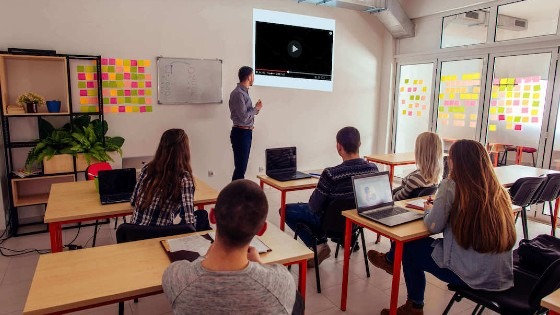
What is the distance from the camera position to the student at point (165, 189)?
2.15 metres

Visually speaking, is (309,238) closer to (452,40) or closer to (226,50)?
(226,50)

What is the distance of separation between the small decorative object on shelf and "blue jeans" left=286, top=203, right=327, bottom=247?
2.81m

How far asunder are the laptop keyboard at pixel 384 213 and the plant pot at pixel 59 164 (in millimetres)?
3244

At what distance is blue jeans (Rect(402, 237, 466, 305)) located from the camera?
7.18ft

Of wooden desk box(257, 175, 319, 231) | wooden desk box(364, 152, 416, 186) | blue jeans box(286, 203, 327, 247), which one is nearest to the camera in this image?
blue jeans box(286, 203, 327, 247)

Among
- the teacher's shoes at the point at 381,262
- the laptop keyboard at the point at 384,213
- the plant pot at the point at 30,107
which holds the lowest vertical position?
the teacher's shoes at the point at 381,262

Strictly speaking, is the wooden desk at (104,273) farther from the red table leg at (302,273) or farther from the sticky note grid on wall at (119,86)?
the sticky note grid on wall at (119,86)

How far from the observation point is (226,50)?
5.25 metres

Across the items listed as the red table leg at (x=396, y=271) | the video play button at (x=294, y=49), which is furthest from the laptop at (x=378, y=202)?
the video play button at (x=294, y=49)

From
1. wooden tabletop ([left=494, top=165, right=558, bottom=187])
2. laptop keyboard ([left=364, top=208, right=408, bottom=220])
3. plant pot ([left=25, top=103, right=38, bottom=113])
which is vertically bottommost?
laptop keyboard ([left=364, top=208, right=408, bottom=220])

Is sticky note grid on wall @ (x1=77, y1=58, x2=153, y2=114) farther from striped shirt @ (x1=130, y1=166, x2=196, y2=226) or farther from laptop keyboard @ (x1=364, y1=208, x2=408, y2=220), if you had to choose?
laptop keyboard @ (x1=364, y1=208, x2=408, y2=220)

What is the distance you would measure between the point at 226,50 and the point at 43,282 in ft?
14.0

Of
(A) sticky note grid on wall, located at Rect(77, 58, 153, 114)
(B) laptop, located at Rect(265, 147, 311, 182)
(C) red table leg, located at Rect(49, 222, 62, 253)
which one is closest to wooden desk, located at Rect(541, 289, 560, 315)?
(B) laptop, located at Rect(265, 147, 311, 182)

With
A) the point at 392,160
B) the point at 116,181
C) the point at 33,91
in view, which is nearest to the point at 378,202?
the point at 116,181
